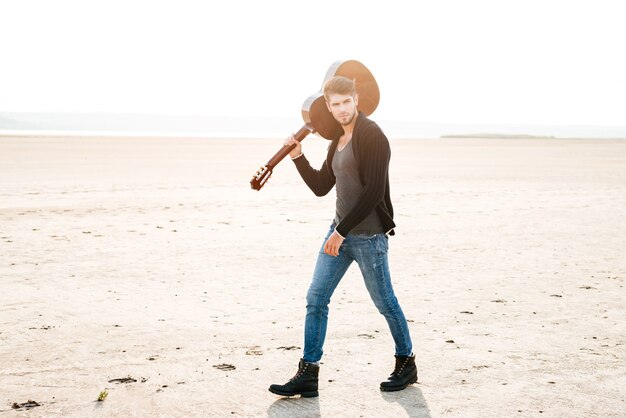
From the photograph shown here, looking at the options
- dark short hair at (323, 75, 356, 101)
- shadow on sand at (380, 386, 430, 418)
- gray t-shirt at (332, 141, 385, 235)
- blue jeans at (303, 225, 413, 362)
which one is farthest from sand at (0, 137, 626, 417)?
dark short hair at (323, 75, 356, 101)

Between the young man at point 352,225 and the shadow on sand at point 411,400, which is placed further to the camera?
the shadow on sand at point 411,400

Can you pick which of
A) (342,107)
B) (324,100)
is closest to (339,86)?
(342,107)

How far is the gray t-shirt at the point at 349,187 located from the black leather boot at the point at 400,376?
938 millimetres

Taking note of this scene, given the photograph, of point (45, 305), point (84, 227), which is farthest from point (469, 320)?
point (84, 227)

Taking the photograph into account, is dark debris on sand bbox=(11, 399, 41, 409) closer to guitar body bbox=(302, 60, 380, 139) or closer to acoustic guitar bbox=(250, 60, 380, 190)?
acoustic guitar bbox=(250, 60, 380, 190)

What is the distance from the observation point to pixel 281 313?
23.6 ft

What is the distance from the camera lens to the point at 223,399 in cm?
495

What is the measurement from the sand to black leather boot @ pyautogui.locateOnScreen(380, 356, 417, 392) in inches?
2.6

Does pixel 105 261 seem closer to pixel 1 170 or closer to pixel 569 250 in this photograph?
pixel 569 250

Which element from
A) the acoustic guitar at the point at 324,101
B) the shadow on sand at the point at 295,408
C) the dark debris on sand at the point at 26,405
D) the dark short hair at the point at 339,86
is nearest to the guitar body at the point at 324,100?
the acoustic guitar at the point at 324,101

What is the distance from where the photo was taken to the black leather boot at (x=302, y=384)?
5008 millimetres

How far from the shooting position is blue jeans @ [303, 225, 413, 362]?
4.88 m

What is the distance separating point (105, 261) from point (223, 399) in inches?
→ 201

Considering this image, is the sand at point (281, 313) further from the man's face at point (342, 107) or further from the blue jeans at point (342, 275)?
the man's face at point (342, 107)
